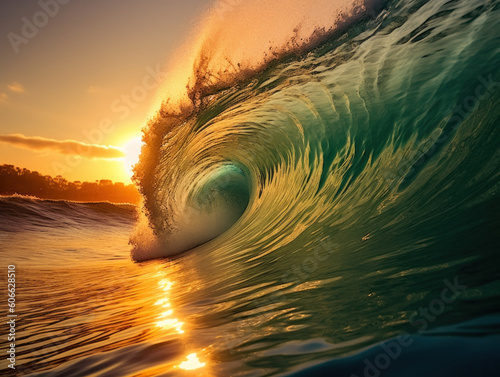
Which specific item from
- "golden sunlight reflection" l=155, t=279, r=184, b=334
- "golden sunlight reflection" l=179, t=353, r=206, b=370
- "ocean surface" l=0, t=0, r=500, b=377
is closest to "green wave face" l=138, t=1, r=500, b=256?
"ocean surface" l=0, t=0, r=500, b=377

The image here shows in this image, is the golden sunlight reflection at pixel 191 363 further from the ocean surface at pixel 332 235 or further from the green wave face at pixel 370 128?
the green wave face at pixel 370 128

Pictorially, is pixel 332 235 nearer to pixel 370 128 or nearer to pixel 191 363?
pixel 370 128

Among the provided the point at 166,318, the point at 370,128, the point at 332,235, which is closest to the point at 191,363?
the point at 166,318

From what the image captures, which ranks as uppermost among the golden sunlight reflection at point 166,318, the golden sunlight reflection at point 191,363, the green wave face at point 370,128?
the green wave face at point 370,128

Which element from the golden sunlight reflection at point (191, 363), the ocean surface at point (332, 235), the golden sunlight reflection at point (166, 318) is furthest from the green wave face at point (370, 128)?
the golden sunlight reflection at point (191, 363)

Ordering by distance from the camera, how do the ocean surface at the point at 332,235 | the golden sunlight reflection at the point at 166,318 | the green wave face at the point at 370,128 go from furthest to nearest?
the green wave face at the point at 370,128, the golden sunlight reflection at the point at 166,318, the ocean surface at the point at 332,235

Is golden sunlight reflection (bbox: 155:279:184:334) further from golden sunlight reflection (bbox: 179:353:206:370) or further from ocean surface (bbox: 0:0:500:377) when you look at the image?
golden sunlight reflection (bbox: 179:353:206:370)

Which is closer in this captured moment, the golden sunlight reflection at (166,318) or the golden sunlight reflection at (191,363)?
the golden sunlight reflection at (191,363)

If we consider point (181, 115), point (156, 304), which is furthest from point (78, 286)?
point (181, 115)
